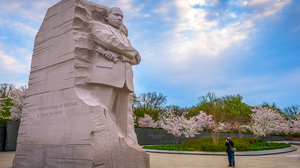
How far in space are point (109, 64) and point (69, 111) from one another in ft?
4.87

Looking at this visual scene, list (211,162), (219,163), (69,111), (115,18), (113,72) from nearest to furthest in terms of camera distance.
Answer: (69,111)
(113,72)
(115,18)
(219,163)
(211,162)

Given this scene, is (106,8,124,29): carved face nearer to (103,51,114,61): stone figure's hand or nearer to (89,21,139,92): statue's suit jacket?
(89,21,139,92): statue's suit jacket

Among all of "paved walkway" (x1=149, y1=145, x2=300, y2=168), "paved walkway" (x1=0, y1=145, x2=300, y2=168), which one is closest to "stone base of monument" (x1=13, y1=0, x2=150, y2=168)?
"paved walkway" (x1=0, y1=145, x2=300, y2=168)

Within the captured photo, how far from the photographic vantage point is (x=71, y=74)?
5.37 metres

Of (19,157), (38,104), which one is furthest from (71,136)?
(19,157)

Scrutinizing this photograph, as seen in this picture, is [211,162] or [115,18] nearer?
[115,18]

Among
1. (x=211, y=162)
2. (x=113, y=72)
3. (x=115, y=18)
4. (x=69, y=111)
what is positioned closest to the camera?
(x=69, y=111)

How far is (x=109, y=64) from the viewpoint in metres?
5.45

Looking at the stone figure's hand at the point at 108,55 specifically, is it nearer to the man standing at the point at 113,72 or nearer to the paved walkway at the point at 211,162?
the man standing at the point at 113,72

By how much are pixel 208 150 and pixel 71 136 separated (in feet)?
35.8

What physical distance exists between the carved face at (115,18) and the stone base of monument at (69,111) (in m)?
0.25

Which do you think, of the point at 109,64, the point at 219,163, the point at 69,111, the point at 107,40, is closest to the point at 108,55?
the point at 109,64

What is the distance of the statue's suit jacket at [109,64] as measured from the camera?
535 cm

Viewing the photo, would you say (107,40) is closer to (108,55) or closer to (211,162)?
(108,55)
